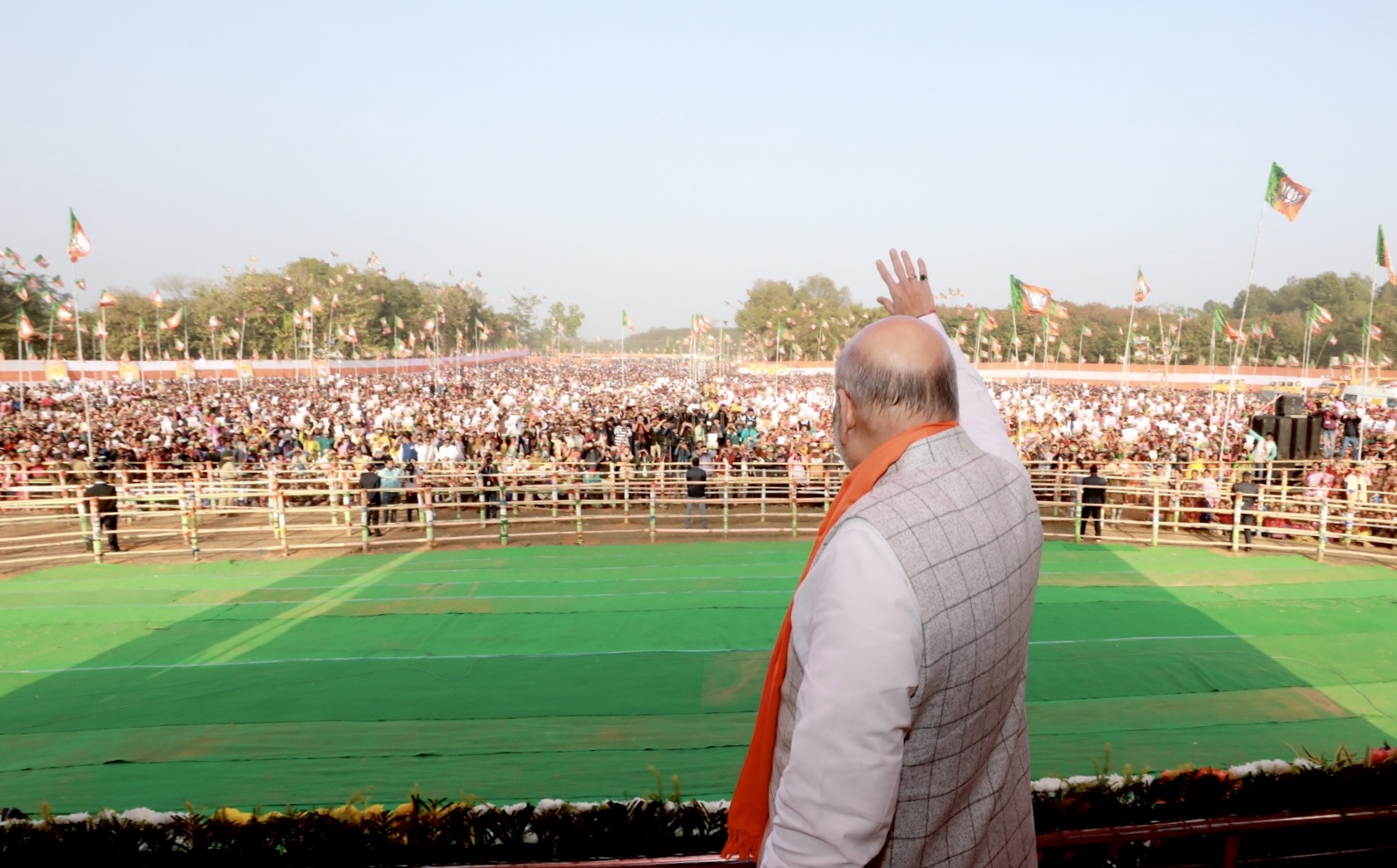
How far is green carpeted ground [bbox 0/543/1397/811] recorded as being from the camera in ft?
17.3

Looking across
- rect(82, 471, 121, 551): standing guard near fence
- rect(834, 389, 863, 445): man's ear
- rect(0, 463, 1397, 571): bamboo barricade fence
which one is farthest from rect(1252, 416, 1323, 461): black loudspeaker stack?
rect(82, 471, 121, 551): standing guard near fence

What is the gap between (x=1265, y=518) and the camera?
1402 centimetres

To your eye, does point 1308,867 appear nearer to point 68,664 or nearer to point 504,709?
point 504,709

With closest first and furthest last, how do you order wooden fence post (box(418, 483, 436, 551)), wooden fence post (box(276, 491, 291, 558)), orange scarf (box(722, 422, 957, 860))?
orange scarf (box(722, 422, 957, 860)), wooden fence post (box(276, 491, 291, 558)), wooden fence post (box(418, 483, 436, 551))

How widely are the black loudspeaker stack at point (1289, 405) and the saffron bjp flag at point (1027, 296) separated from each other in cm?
657

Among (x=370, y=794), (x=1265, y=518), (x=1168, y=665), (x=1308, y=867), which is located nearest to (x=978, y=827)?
(x=1308, y=867)

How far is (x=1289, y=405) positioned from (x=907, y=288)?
19202 mm

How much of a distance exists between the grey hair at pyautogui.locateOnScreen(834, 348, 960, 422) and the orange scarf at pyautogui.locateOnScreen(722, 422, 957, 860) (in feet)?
0.09

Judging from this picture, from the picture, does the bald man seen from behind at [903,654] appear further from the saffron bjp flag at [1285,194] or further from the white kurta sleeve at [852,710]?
the saffron bjp flag at [1285,194]

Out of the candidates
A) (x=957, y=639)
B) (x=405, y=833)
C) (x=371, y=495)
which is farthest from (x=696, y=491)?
(x=957, y=639)

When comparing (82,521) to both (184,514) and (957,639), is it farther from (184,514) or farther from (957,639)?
(957,639)

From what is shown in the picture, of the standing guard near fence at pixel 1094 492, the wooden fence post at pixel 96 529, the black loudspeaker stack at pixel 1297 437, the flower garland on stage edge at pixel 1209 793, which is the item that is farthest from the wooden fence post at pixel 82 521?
the black loudspeaker stack at pixel 1297 437

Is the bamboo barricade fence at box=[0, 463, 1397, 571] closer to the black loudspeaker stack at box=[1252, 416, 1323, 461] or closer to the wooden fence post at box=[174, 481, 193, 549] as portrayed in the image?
the wooden fence post at box=[174, 481, 193, 549]

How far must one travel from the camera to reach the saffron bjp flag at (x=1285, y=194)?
16547 mm
